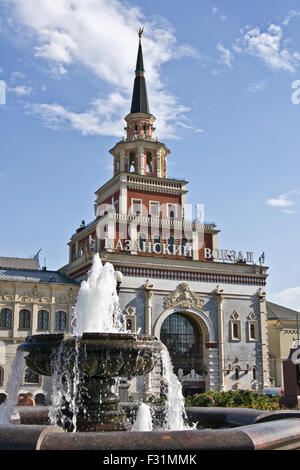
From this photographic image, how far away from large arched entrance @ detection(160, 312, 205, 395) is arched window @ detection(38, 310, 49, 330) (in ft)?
25.8

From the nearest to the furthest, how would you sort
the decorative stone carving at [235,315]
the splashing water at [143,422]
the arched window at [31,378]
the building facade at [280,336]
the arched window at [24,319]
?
the splashing water at [143,422]
the arched window at [31,378]
the arched window at [24,319]
the decorative stone carving at [235,315]
the building facade at [280,336]

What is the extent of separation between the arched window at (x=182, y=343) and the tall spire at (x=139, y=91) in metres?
17.1

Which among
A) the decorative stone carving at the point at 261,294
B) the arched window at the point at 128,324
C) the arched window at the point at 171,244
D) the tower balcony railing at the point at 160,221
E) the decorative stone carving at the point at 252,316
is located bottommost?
the arched window at the point at 128,324

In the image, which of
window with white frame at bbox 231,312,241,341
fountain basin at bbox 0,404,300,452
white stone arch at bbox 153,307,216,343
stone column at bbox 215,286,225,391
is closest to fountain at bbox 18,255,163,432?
fountain basin at bbox 0,404,300,452

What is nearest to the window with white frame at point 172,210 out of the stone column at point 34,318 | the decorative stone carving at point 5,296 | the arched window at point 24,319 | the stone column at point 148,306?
the stone column at point 148,306

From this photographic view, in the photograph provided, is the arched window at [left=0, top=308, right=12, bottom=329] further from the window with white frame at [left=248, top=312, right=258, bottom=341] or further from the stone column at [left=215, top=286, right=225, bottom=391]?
the window with white frame at [left=248, top=312, right=258, bottom=341]

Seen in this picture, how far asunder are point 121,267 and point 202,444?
96.0 ft

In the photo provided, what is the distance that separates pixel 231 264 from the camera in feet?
127

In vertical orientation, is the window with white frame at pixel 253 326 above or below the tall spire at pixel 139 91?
below

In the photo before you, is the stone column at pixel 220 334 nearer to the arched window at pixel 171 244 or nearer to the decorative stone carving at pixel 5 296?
the arched window at pixel 171 244

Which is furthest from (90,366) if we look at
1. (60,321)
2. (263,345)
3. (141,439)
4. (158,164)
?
(158,164)

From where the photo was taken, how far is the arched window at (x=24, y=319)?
109 ft

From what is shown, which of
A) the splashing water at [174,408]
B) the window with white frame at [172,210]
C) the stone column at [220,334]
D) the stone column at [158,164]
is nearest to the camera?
the splashing water at [174,408]
